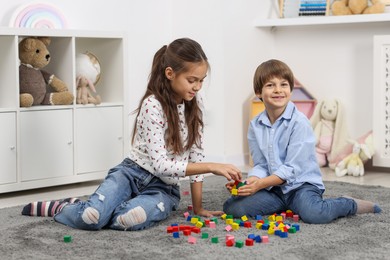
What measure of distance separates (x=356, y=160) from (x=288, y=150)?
3.80 feet

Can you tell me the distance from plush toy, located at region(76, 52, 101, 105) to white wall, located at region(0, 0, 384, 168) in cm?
46

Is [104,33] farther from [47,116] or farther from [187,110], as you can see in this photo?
[187,110]

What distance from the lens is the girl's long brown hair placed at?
6.57 ft

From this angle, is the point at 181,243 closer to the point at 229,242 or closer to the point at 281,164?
the point at 229,242

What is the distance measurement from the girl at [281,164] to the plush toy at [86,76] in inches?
34.8

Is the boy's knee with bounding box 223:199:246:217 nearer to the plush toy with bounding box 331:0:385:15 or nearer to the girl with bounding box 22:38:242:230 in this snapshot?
the girl with bounding box 22:38:242:230

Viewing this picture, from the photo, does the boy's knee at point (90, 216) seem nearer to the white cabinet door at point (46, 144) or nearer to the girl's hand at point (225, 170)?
the girl's hand at point (225, 170)

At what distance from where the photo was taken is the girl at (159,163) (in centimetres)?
194

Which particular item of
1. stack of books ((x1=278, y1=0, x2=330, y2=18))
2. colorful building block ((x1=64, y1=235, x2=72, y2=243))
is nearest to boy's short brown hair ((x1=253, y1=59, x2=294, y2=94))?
colorful building block ((x1=64, y1=235, x2=72, y2=243))

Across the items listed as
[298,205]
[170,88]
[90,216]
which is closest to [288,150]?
[298,205]

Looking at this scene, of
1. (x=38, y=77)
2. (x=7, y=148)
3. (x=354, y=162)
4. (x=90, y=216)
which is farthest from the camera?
(x=354, y=162)

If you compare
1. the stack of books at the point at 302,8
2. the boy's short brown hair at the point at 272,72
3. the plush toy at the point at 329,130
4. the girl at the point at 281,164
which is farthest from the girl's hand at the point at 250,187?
the stack of books at the point at 302,8

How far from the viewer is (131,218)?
191 centimetres

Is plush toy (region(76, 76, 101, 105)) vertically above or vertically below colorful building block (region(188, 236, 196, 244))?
above
